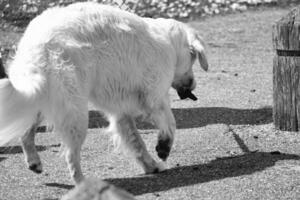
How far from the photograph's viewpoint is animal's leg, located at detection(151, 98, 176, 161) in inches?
257

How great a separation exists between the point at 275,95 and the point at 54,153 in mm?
2217

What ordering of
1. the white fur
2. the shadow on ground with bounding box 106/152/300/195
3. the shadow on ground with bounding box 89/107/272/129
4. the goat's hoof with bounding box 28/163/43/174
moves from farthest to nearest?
the shadow on ground with bounding box 89/107/272/129
the goat's hoof with bounding box 28/163/43/174
the shadow on ground with bounding box 106/152/300/195
the white fur

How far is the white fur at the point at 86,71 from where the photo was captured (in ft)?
18.1

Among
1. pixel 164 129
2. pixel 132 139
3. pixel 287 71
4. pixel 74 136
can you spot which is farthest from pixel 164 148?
pixel 287 71

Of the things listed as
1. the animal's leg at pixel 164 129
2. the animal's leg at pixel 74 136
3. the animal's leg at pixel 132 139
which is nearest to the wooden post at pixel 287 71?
the animal's leg at pixel 164 129

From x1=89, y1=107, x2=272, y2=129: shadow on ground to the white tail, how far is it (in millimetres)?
2652

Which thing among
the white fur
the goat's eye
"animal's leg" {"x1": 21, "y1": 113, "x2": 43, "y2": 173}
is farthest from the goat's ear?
"animal's leg" {"x1": 21, "y1": 113, "x2": 43, "y2": 173}

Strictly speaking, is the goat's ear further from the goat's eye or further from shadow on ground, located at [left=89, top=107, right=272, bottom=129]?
shadow on ground, located at [left=89, top=107, right=272, bottom=129]

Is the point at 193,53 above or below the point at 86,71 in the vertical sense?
below

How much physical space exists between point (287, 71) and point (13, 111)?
2.99 metres

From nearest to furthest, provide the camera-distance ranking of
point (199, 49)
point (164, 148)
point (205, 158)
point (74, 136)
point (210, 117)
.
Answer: point (74, 136) → point (164, 148) → point (205, 158) → point (199, 49) → point (210, 117)

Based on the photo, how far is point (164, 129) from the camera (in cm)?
657

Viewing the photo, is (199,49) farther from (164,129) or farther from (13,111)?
(13,111)

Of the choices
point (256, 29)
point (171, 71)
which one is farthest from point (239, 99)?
point (256, 29)
